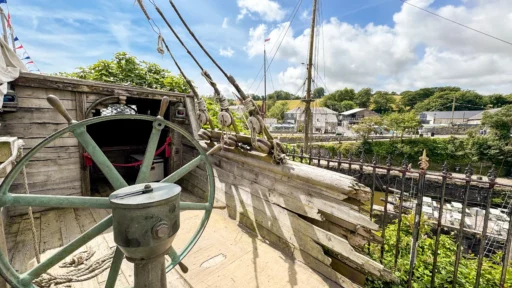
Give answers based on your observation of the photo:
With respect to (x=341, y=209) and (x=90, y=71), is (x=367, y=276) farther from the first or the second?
(x=90, y=71)

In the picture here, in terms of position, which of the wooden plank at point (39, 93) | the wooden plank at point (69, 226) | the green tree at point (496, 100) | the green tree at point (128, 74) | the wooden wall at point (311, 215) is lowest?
the wooden plank at point (69, 226)

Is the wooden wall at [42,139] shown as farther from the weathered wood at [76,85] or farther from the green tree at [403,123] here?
the green tree at [403,123]

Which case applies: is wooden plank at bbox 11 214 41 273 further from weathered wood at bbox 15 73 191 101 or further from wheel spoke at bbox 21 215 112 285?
weathered wood at bbox 15 73 191 101

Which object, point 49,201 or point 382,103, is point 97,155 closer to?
point 49,201

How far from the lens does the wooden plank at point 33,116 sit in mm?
3380

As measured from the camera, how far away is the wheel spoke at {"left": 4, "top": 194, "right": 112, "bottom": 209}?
96 centimetres

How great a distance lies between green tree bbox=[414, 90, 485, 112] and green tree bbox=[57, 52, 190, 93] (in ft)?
254

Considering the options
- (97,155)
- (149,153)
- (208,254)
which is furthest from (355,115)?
(97,155)

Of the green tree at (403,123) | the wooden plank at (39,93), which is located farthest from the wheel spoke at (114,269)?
the green tree at (403,123)

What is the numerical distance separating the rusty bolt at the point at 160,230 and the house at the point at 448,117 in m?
64.7

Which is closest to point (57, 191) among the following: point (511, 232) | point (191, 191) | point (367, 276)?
point (191, 191)

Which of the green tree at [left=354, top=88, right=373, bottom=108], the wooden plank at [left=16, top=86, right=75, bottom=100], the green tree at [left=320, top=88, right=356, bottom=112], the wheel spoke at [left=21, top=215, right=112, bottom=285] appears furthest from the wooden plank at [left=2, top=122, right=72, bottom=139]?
the green tree at [left=354, top=88, right=373, bottom=108]

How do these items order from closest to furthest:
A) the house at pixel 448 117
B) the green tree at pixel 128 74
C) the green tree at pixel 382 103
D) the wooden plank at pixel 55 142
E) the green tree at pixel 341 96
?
the wooden plank at pixel 55 142 < the green tree at pixel 128 74 < the house at pixel 448 117 < the green tree at pixel 382 103 < the green tree at pixel 341 96

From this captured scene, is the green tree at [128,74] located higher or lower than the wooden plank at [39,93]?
higher
